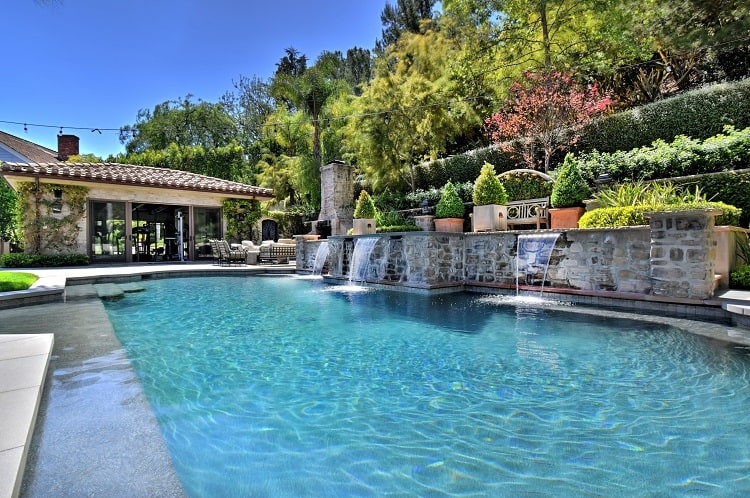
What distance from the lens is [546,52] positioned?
12.6 meters

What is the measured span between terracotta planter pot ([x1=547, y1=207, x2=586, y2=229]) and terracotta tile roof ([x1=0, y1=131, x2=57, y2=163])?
1139 inches

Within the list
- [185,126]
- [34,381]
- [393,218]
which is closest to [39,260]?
[393,218]

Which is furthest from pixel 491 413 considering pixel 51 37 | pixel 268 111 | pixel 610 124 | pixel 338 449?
pixel 268 111

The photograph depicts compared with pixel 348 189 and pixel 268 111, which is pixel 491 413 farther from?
pixel 268 111

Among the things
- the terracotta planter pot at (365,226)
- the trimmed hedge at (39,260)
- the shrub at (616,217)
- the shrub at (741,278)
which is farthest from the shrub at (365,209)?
the trimmed hedge at (39,260)

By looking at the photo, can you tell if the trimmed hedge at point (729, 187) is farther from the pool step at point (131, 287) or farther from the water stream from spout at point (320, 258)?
the pool step at point (131, 287)

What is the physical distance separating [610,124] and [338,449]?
1343 cm

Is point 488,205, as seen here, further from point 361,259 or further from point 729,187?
point 729,187

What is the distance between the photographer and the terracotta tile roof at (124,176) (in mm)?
12688

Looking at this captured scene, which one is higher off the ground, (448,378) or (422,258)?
(422,258)

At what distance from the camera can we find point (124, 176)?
1465 cm

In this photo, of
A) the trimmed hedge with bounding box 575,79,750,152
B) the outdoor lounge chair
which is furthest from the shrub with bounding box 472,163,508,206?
the outdoor lounge chair

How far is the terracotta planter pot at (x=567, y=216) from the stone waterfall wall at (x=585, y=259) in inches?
39.0

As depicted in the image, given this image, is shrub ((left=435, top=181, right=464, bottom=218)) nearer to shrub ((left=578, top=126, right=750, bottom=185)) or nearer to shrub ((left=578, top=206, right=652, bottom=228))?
shrub ((left=578, top=206, right=652, bottom=228))
